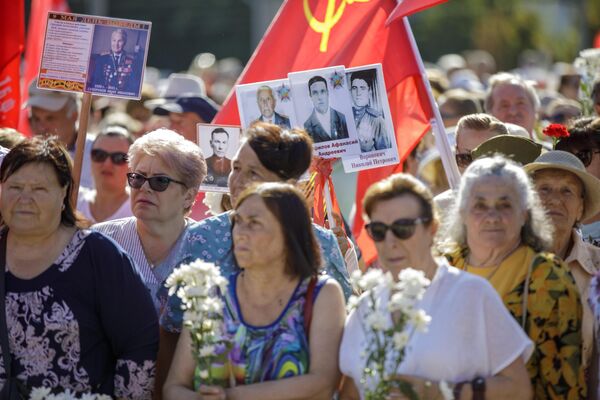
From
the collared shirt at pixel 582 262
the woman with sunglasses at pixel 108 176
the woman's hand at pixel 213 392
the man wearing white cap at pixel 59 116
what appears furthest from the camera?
the man wearing white cap at pixel 59 116

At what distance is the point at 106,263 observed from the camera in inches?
194

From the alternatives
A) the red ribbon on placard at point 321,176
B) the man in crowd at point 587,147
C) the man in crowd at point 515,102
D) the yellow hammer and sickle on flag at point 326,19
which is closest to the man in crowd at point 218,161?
the red ribbon on placard at point 321,176

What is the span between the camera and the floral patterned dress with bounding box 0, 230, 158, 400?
480 cm

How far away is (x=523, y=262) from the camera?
4.81m

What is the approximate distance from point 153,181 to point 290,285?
50.8 inches

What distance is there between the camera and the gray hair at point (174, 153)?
5.73m

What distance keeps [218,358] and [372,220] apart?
789mm

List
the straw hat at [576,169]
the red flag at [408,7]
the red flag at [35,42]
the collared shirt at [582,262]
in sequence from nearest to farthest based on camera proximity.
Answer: the collared shirt at [582,262] → the straw hat at [576,169] → the red flag at [408,7] → the red flag at [35,42]

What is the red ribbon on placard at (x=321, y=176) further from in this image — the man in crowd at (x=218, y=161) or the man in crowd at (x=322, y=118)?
the man in crowd at (x=218, y=161)

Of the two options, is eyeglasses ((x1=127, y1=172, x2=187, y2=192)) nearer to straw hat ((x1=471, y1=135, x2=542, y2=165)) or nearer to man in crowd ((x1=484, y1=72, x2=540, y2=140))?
straw hat ((x1=471, y1=135, x2=542, y2=165))

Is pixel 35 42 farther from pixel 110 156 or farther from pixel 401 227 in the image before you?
pixel 401 227

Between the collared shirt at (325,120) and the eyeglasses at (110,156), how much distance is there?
2.30 meters

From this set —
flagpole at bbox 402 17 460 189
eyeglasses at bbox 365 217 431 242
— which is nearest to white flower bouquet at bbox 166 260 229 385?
eyeglasses at bbox 365 217 431 242

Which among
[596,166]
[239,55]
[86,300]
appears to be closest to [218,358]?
[86,300]
